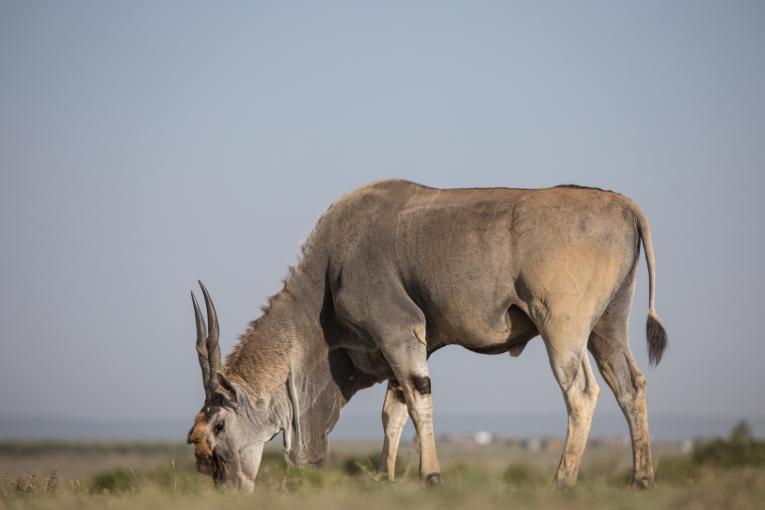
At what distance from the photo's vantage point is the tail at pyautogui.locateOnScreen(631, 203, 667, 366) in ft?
44.2

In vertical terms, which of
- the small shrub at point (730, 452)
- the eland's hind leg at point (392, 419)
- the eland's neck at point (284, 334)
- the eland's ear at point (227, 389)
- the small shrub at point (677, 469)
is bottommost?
the small shrub at point (730, 452)

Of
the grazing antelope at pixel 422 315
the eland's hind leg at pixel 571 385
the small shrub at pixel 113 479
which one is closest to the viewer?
the eland's hind leg at pixel 571 385

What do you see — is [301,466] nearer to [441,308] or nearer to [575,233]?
[441,308]

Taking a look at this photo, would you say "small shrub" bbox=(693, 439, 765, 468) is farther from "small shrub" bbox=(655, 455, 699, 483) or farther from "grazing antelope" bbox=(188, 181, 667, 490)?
"grazing antelope" bbox=(188, 181, 667, 490)

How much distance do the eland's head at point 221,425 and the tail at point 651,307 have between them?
189 inches

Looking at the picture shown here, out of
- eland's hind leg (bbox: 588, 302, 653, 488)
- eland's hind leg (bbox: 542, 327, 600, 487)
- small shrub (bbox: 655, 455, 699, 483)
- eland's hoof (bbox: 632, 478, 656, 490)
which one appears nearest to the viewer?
eland's hind leg (bbox: 542, 327, 600, 487)

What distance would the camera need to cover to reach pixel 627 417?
547 inches

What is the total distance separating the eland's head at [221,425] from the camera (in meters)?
14.4

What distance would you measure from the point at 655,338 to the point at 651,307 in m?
0.37

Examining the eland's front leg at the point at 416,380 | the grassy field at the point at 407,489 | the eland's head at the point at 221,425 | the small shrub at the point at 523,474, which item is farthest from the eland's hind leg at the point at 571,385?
the eland's head at the point at 221,425

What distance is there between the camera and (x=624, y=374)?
13938 millimetres

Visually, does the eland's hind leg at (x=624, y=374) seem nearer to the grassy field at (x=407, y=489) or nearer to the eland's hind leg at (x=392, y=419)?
the grassy field at (x=407, y=489)

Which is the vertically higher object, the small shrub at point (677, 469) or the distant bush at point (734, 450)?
the small shrub at point (677, 469)

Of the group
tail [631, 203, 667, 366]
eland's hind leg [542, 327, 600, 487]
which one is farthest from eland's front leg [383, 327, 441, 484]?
tail [631, 203, 667, 366]
